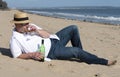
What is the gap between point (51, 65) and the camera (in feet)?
24.3

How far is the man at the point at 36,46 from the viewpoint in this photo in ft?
24.8

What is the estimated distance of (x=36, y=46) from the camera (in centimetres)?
764

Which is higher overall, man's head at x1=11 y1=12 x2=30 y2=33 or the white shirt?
man's head at x1=11 y1=12 x2=30 y2=33

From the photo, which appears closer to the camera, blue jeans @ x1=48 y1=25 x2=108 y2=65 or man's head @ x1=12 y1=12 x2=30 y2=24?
man's head @ x1=12 y1=12 x2=30 y2=24

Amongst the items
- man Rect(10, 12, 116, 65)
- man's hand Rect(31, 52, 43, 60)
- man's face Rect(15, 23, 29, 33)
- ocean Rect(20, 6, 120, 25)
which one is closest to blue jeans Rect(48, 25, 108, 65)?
man Rect(10, 12, 116, 65)

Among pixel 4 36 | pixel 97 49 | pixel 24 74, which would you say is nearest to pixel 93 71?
pixel 24 74

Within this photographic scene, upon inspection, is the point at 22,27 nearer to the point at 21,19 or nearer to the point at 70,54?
the point at 21,19

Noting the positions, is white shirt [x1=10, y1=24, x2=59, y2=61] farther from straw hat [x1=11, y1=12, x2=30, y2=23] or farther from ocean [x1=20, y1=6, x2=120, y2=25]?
ocean [x1=20, y1=6, x2=120, y2=25]

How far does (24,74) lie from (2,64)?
2.19ft

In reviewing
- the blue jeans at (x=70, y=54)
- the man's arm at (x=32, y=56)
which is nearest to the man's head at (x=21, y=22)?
the man's arm at (x=32, y=56)

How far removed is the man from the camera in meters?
7.56

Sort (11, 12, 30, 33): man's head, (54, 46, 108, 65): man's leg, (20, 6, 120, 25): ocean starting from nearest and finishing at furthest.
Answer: (11, 12, 30, 33): man's head
(54, 46, 108, 65): man's leg
(20, 6, 120, 25): ocean

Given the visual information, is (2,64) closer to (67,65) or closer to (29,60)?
(29,60)

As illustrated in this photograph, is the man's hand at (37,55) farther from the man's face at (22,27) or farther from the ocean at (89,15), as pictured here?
the ocean at (89,15)
